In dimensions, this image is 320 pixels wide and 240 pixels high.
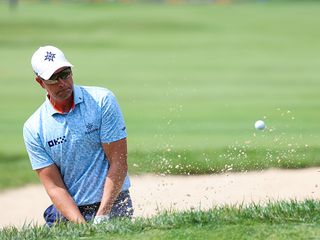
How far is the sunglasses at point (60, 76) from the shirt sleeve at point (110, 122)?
315 millimetres

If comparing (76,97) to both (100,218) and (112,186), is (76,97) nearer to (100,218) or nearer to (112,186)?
(112,186)

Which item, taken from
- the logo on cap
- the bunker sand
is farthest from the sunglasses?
the bunker sand

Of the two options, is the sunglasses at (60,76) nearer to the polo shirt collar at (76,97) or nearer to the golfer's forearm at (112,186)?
the polo shirt collar at (76,97)

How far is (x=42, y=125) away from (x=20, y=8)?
3427 cm

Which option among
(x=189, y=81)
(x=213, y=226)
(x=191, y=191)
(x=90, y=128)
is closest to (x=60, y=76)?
(x=90, y=128)

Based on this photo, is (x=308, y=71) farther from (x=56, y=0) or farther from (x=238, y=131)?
(x=56, y=0)

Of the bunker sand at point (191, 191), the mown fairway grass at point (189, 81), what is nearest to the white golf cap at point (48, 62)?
the bunker sand at point (191, 191)

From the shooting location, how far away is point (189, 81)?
17547 mm

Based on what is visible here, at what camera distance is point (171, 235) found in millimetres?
5230

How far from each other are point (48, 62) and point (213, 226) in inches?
64.0

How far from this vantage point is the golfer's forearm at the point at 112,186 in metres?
6.14

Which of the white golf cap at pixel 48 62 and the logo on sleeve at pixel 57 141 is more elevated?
the white golf cap at pixel 48 62

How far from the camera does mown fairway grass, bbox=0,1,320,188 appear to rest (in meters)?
11.1

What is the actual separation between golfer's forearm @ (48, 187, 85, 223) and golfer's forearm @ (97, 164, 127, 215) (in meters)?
0.17
